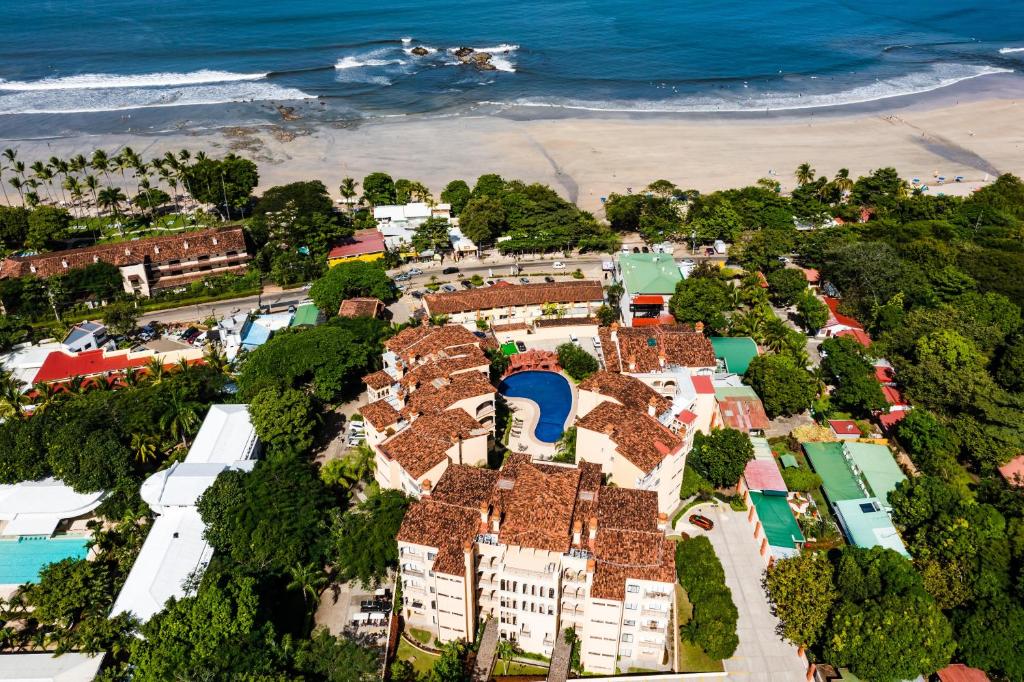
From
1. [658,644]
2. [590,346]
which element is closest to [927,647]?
[658,644]

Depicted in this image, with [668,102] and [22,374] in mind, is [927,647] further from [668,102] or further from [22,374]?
[668,102]

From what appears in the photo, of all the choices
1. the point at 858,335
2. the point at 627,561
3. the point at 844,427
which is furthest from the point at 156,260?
the point at 858,335

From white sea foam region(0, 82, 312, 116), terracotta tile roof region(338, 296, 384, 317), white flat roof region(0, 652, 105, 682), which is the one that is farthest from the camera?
white sea foam region(0, 82, 312, 116)

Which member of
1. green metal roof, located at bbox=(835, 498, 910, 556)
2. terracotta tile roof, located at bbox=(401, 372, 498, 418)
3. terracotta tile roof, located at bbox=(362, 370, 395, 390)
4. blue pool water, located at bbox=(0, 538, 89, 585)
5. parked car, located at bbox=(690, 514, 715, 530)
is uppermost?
terracotta tile roof, located at bbox=(401, 372, 498, 418)

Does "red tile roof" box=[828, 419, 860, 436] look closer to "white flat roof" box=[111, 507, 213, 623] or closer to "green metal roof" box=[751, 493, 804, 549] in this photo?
"green metal roof" box=[751, 493, 804, 549]

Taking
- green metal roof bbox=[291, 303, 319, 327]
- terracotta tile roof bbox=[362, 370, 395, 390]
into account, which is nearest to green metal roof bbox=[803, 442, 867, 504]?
terracotta tile roof bbox=[362, 370, 395, 390]
